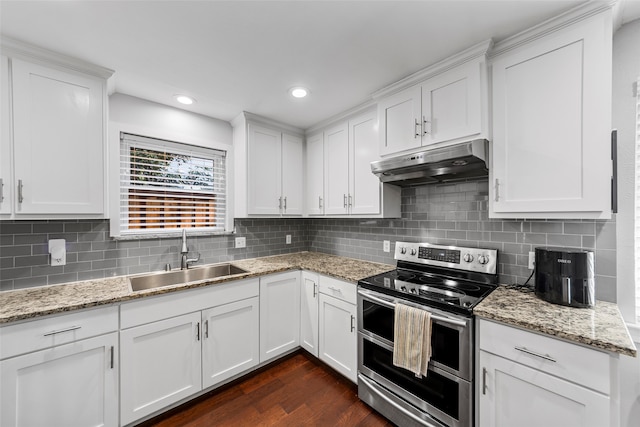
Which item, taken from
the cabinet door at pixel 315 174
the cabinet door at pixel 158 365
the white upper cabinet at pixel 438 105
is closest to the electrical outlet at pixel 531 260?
the white upper cabinet at pixel 438 105

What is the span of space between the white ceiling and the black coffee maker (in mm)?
1259

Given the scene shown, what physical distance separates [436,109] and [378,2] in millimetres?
806

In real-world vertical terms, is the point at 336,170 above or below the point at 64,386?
above

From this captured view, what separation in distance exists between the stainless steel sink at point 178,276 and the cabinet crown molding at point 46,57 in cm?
152

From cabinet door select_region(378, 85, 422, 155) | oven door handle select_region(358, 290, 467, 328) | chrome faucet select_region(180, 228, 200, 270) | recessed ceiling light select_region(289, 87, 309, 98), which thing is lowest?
oven door handle select_region(358, 290, 467, 328)

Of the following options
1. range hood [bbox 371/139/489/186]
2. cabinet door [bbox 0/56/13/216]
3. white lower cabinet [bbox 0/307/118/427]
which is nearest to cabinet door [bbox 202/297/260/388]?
white lower cabinet [bbox 0/307/118/427]

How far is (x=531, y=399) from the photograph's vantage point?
3.92 feet

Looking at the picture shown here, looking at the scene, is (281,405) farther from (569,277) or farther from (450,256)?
(569,277)

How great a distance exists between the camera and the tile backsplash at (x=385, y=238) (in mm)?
1537

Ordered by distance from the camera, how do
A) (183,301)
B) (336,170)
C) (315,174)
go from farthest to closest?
1. (315,174)
2. (336,170)
3. (183,301)

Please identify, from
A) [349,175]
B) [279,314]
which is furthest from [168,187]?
[349,175]

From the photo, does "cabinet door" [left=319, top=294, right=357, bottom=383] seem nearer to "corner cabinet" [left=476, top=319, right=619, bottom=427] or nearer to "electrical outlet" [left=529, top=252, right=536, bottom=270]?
"corner cabinet" [left=476, top=319, right=619, bottom=427]

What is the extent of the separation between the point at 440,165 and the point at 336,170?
3.65ft

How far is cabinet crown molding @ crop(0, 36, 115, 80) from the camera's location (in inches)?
57.1
